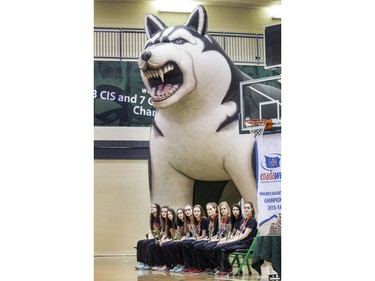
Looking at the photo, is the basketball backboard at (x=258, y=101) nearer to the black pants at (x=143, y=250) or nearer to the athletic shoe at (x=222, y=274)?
the black pants at (x=143, y=250)

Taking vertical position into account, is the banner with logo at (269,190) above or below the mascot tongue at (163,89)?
below

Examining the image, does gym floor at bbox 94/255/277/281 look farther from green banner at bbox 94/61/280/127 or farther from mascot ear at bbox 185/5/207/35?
mascot ear at bbox 185/5/207/35

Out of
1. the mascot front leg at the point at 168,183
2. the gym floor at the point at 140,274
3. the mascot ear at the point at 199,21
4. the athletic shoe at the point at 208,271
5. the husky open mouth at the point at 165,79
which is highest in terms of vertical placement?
the mascot ear at the point at 199,21

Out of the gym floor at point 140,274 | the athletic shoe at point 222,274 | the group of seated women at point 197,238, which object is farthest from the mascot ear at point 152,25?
the athletic shoe at point 222,274

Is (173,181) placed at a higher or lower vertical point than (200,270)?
higher

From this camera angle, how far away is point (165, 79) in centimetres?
1084

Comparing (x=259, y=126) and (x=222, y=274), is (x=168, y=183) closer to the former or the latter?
(x=222, y=274)

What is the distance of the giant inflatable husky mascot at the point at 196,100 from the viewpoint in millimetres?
10812

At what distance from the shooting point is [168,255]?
407 inches

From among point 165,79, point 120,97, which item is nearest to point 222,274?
point 165,79

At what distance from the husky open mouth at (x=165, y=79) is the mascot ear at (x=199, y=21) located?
70 cm
